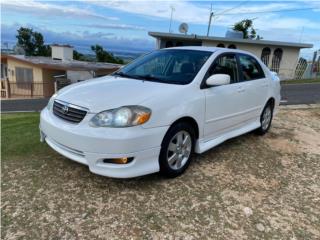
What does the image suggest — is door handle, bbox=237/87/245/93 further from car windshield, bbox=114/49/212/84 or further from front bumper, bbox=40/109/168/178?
front bumper, bbox=40/109/168/178

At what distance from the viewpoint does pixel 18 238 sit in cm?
260

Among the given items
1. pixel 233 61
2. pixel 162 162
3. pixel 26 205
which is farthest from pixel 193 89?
pixel 26 205

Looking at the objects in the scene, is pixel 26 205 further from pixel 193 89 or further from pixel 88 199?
pixel 193 89

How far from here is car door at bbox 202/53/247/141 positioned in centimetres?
403

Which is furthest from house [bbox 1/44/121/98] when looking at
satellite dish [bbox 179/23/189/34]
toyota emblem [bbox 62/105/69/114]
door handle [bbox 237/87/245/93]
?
toyota emblem [bbox 62/105/69/114]

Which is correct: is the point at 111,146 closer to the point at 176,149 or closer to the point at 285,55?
the point at 176,149

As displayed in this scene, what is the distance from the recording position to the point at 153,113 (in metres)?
3.22

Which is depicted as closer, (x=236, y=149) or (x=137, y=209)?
(x=137, y=209)

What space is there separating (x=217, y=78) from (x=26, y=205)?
267 cm

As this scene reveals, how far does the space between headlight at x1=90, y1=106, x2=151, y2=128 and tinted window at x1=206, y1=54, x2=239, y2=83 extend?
4.37 feet

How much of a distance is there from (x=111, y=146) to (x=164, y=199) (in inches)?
33.0

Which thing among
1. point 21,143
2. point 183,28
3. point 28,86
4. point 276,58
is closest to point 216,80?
point 21,143

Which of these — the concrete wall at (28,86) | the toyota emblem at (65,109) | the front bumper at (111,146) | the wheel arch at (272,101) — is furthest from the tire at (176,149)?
the concrete wall at (28,86)

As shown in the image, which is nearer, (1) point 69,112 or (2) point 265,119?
(1) point 69,112
